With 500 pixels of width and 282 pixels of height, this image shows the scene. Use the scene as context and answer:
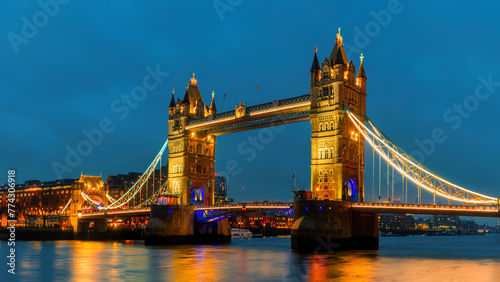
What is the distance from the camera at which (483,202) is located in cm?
4722

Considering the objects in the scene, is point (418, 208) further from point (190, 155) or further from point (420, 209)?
point (190, 155)

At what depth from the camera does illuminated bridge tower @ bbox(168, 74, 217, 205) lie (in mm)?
80000

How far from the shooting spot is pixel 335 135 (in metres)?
60.2

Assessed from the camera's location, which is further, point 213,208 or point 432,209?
point 213,208

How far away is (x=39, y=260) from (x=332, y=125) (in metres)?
33.5

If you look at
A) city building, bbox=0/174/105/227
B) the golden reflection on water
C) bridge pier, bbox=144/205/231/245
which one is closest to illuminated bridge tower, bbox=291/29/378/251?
the golden reflection on water

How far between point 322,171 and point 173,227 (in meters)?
23.5

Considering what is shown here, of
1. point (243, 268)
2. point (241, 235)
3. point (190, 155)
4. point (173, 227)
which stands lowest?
point (241, 235)

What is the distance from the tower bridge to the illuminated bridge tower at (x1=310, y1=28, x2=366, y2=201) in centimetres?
11

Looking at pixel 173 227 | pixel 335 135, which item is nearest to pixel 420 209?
pixel 335 135

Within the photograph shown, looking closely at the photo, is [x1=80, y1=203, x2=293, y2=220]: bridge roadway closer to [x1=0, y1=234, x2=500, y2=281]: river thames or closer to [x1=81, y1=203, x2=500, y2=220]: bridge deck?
[x1=81, y1=203, x2=500, y2=220]: bridge deck

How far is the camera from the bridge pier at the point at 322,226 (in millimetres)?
55000

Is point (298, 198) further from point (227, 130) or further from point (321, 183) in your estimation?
point (227, 130)

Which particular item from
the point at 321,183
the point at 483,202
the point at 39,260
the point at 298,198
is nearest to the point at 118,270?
the point at 39,260
